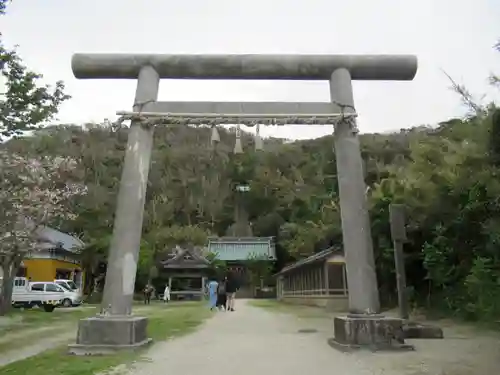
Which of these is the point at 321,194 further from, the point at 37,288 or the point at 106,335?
the point at 106,335

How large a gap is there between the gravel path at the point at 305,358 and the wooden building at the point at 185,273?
27.4 m

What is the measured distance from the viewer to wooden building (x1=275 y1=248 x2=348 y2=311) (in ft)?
72.5

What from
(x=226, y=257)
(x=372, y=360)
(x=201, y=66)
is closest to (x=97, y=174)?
(x=226, y=257)

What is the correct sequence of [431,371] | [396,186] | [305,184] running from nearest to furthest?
[431,371] < [396,186] < [305,184]

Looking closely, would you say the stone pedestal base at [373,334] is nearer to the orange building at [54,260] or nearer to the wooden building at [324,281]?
the wooden building at [324,281]

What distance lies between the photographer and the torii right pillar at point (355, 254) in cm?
712

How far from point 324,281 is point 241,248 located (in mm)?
20186

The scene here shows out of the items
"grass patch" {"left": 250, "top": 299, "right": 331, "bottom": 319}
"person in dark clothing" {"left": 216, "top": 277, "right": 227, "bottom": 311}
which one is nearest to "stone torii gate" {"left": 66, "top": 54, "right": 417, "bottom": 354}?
"grass patch" {"left": 250, "top": 299, "right": 331, "bottom": 319}

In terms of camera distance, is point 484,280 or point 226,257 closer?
point 484,280

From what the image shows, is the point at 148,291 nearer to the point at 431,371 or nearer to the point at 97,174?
the point at 97,174

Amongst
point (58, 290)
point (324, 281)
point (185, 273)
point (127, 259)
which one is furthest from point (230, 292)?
point (185, 273)

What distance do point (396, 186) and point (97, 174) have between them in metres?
35.8

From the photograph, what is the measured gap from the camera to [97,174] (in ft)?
147

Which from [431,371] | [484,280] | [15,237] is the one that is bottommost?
[431,371]
